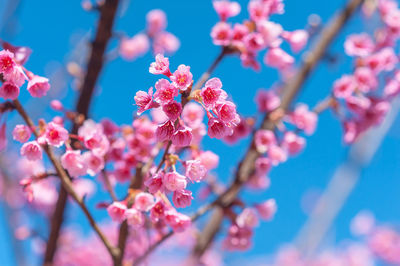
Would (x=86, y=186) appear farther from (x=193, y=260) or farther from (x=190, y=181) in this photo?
(x=190, y=181)

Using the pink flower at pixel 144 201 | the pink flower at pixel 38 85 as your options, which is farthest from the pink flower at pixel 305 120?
the pink flower at pixel 38 85

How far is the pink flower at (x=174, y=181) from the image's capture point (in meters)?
1.25

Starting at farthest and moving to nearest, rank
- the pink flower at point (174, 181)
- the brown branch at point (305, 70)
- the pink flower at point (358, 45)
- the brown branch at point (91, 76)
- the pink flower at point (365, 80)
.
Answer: the brown branch at point (305, 70) < the pink flower at point (358, 45) < the pink flower at point (365, 80) < the brown branch at point (91, 76) < the pink flower at point (174, 181)

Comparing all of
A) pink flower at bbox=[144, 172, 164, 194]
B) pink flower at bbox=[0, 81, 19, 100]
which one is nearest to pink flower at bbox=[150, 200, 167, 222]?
pink flower at bbox=[144, 172, 164, 194]

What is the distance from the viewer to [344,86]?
2.22 metres

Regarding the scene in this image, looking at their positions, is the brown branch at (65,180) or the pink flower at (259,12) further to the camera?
the pink flower at (259,12)

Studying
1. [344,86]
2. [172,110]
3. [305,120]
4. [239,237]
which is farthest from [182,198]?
[344,86]

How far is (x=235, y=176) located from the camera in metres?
2.15

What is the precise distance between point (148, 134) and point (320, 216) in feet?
9.60

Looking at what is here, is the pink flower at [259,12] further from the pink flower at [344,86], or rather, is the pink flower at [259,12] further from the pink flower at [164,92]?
the pink flower at [164,92]

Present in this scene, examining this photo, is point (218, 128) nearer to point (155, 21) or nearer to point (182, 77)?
point (182, 77)

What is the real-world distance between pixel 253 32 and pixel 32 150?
107 centimetres

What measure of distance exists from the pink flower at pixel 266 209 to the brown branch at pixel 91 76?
3.30ft

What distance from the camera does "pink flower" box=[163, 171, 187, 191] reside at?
1251mm
